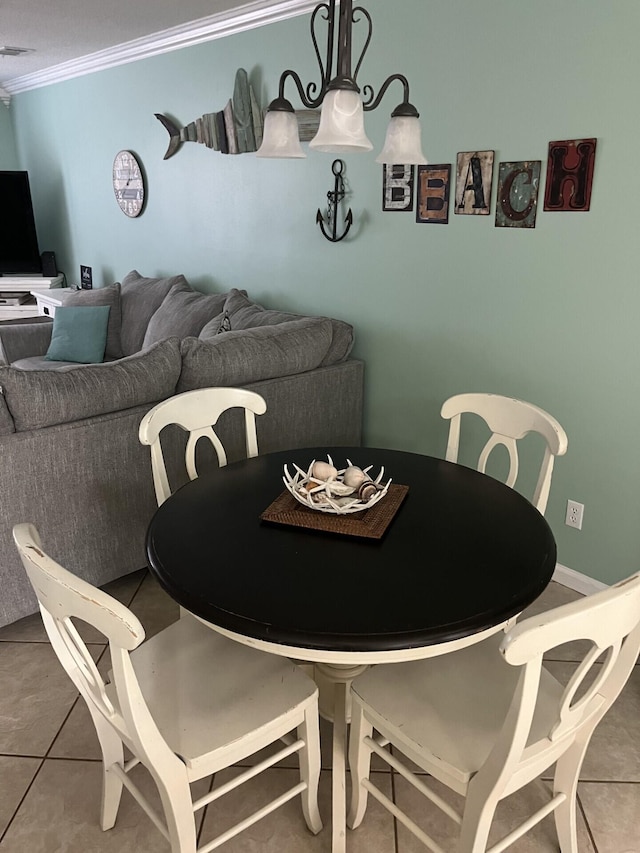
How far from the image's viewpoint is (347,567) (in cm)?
146

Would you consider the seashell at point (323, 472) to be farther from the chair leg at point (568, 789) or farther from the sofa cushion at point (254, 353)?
the sofa cushion at point (254, 353)

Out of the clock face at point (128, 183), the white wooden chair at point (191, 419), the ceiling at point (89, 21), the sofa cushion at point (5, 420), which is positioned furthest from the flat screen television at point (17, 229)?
the white wooden chair at point (191, 419)

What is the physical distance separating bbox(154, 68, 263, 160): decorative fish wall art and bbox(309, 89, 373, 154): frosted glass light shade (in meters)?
2.28

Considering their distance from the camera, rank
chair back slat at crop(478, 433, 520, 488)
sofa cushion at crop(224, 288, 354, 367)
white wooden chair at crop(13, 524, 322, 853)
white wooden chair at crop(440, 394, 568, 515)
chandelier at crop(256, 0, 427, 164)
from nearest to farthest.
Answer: white wooden chair at crop(13, 524, 322, 853)
chandelier at crop(256, 0, 427, 164)
white wooden chair at crop(440, 394, 568, 515)
chair back slat at crop(478, 433, 520, 488)
sofa cushion at crop(224, 288, 354, 367)

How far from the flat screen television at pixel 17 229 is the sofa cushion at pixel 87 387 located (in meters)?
3.93

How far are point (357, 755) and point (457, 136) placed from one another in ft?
7.47

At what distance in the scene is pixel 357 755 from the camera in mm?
1593

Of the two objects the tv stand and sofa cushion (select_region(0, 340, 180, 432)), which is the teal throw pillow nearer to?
the tv stand

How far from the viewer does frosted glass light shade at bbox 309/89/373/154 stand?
1407 mm

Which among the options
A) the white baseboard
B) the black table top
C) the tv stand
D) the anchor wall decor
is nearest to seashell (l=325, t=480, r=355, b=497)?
the black table top

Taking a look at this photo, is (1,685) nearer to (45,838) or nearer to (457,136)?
(45,838)

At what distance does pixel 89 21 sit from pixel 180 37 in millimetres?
509

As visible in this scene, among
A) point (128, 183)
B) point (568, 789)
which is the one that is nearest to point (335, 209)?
point (128, 183)

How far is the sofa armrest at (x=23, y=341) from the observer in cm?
455
